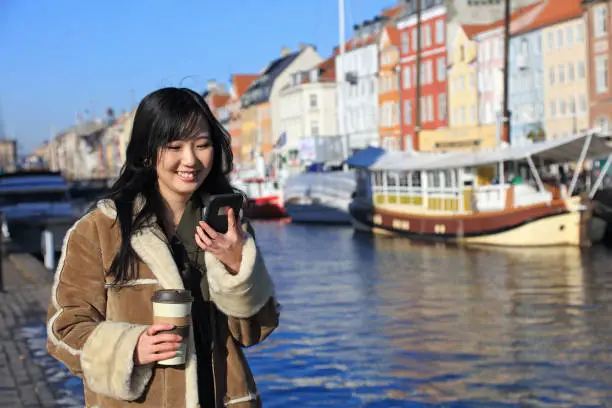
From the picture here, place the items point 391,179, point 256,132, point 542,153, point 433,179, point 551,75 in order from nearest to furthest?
point 542,153, point 433,179, point 391,179, point 551,75, point 256,132

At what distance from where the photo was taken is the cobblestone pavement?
328 inches

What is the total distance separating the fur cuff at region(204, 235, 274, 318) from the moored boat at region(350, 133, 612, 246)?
1118 inches

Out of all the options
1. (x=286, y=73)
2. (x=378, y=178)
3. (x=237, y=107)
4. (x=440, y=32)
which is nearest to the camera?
(x=378, y=178)

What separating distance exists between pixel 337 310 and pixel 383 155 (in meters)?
26.9

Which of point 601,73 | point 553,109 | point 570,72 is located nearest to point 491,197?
point 601,73

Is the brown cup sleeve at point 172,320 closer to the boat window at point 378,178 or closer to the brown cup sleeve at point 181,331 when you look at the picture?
the brown cup sleeve at point 181,331

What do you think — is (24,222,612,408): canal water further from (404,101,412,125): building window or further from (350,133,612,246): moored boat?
(404,101,412,125): building window

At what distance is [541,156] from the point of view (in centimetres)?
3266

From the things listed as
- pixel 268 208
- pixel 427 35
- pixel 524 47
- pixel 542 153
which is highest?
pixel 427 35

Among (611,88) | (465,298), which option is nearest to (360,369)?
(465,298)

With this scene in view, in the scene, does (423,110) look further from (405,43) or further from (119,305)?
(119,305)

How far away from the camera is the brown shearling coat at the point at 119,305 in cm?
294

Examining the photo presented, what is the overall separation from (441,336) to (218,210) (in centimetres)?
1118

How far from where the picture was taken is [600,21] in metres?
56.0
